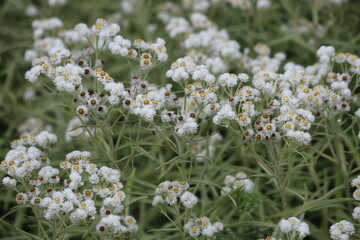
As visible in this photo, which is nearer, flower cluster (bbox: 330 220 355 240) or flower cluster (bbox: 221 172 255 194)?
flower cluster (bbox: 330 220 355 240)

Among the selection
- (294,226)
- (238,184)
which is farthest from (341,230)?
(238,184)

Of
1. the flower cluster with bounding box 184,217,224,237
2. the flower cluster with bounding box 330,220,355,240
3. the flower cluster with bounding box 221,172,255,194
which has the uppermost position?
the flower cluster with bounding box 221,172,255,194

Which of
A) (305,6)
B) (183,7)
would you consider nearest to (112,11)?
(183,7)

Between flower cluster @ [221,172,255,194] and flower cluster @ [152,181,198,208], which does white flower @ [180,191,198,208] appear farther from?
flower cluster @ [221,172,255,194]

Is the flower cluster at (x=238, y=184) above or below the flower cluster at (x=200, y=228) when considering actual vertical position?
above

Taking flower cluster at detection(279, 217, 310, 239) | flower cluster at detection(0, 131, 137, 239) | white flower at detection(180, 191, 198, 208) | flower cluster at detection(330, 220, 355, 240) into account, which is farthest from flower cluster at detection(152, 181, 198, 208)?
flower cluster at detection(330, 220, 355, 240)

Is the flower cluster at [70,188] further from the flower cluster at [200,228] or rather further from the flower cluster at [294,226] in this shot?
the flower cluster at [294,226]

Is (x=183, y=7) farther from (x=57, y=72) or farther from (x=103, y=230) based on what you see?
(x=103, y=230)

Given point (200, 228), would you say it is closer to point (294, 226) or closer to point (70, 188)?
point (294, 226)

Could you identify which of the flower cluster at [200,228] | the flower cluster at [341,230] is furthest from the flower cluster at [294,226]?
the flower cluster at [200,228]
